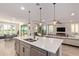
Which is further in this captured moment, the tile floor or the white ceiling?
the tile floor

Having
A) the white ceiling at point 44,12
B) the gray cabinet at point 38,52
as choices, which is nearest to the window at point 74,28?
the white ceiling at point 44,12

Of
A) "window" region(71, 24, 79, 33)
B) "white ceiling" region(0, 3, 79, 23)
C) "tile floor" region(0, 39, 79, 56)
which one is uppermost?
"white ceiling" region(0, 3, 79, 23)

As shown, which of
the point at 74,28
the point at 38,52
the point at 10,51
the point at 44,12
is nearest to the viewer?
the point at 38,52

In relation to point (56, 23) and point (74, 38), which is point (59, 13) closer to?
point (56, 23)

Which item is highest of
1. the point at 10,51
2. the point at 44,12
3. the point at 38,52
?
the point at 44,12

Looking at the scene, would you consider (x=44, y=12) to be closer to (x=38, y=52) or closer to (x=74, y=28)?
(x=74, y=28)

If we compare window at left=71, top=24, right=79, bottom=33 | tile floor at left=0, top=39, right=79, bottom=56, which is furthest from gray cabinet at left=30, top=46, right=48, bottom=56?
window at left=71, top=24, right=79, bottom=33

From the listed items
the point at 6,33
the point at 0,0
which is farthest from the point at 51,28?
the point at 0,0

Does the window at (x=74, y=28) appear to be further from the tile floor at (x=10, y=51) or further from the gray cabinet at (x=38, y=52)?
the gray cabinet at (x=38, y=52)

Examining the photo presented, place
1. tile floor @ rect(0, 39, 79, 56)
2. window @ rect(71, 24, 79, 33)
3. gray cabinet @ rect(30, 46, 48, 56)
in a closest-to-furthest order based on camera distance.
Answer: gray cabinet @ rect(30, 46, 48, 56), window @ rect(71, 24, 79, 33), tile floor @ rect(0, 39, 79, 56)

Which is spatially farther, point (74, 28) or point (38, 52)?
point (74, 28)

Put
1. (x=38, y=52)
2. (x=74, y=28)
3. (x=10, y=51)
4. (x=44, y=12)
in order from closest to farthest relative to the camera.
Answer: (x=38, y=52)
(x=74, y=28)
(x=44, y=12)
(x=10, y=51)

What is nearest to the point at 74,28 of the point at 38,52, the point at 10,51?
the point at 38,52

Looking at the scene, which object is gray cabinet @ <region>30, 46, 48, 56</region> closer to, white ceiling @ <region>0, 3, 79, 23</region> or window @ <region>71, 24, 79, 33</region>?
white ceiling @ <region>0, 3, 79, 23</region>
